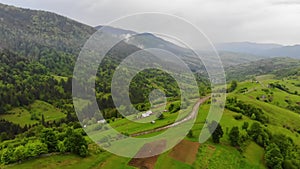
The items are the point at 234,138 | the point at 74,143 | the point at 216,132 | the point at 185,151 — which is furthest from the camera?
the point at 234,138

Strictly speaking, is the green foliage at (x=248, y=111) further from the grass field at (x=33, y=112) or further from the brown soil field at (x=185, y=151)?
the grass field at (x=33, y=112)

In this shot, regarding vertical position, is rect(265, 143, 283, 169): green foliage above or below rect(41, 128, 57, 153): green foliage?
below

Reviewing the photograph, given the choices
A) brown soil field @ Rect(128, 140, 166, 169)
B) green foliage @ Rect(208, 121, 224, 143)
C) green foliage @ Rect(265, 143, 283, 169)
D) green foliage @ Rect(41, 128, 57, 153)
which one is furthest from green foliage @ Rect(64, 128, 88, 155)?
green foliage @ Rect(265, 143, 283, 169)

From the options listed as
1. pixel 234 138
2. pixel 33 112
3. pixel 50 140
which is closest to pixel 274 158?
pixel 234 138

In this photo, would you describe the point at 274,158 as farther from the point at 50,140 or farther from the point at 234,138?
the point at 50,140

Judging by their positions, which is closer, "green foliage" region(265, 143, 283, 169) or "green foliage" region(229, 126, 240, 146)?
"green foliage" region(265, 143, 283, 169)

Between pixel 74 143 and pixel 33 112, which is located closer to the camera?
pixel 74 143

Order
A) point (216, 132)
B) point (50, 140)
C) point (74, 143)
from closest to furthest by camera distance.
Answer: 1. point (74, 143)
2. point (50, 140)
3. point (216, 132)

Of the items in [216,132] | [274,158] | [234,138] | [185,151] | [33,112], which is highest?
[216,132]

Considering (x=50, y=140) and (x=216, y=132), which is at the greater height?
(x=50, y=140)

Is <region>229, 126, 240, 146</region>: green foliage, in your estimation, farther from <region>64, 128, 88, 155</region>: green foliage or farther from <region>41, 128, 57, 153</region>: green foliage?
<region>41, 128, 57, 153</region>: green foliage

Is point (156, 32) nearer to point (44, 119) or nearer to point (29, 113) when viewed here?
point (44, 119)

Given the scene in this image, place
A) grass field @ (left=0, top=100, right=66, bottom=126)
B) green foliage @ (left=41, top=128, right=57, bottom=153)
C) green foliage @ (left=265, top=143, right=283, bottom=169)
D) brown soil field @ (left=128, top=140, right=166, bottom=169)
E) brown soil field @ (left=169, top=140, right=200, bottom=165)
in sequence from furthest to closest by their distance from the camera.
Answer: grass field @ (left=0, top=100, right=66, bottom=126), green foliage @ (left=265, top=143, right=283, bottom=169), green foliage @ (left=41, top=128, right=57, bottom=153), brown soil field @ (left=169, top=140, right=200, bottom=165), brown soil field @ (left=128, top=140, right=166, bottom=169)
